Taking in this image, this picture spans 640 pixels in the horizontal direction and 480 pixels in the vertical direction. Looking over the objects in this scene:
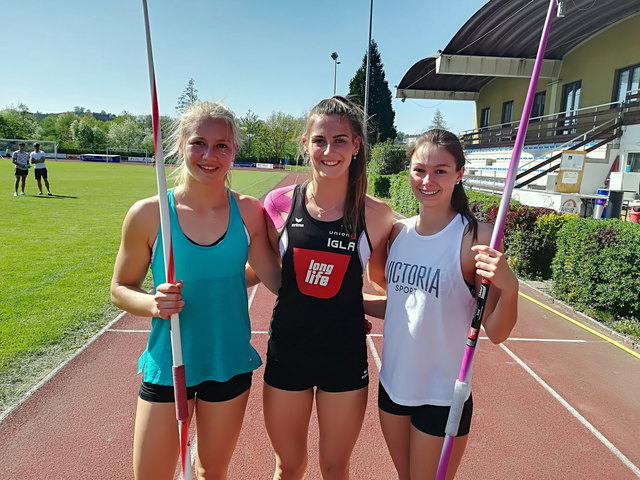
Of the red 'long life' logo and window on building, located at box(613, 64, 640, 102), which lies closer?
the red 'long life' logo

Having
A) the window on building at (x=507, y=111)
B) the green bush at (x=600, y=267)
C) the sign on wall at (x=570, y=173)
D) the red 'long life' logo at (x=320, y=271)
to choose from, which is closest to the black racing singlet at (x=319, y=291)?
the red 'long life' logo at (x=320, y=271)

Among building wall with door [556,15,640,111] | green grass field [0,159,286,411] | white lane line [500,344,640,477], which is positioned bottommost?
white lane line [500,344,640,477]

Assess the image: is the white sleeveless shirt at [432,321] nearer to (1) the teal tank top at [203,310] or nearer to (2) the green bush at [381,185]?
(1) the teal tank top at [203,310]

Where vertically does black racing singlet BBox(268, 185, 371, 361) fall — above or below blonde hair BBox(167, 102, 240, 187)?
below

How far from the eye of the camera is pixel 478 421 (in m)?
3.62

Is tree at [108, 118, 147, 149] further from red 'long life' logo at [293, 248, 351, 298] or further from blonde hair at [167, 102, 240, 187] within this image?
red 'long life' logo at [293, 248, 351, 298]

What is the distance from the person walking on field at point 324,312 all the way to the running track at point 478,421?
0.96 meters

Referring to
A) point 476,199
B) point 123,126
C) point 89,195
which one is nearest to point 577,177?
point 476,199

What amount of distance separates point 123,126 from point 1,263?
3348 inches

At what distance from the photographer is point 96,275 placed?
289 inches

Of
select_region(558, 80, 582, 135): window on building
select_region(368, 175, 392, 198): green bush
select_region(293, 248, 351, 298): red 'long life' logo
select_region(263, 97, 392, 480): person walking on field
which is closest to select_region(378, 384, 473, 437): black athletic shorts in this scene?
select_region(263, 97, 392, 480): person walking on field

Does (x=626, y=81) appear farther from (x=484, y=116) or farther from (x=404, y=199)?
(x=484, y=116)

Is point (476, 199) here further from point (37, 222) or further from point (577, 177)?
point (37, 222)

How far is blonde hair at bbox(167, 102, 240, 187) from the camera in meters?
2.01
